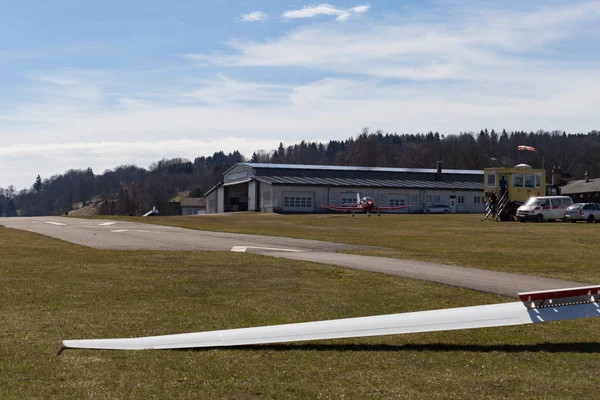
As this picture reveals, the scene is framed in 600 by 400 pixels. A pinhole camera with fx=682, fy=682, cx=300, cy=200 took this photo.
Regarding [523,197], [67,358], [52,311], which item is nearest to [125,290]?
[52,311]

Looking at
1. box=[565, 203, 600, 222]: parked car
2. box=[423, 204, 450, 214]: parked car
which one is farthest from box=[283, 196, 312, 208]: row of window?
box=[565, 203, 600, 222]: parked car

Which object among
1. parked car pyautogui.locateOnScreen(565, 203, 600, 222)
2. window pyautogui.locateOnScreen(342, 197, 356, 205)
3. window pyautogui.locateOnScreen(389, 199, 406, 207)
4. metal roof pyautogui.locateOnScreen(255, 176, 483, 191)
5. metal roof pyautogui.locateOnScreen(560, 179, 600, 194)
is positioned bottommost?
parked car pyautogui.locateOnScreen(565, 203, 600, 222)

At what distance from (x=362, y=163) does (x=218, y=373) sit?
18866cm

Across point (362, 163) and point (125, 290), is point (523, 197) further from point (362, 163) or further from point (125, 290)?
point (362, 163)

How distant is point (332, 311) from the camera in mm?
11164

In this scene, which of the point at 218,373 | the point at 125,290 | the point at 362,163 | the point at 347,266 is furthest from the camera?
the point at 362,163

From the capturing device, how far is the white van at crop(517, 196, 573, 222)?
2002 inches

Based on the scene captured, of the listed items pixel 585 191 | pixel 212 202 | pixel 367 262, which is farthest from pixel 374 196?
pixel 367 262

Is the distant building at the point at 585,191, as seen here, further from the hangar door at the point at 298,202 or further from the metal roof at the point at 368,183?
the hangar door at the point at 298,202

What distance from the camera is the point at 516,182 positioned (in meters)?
57.3

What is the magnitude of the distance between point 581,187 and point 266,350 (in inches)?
3396

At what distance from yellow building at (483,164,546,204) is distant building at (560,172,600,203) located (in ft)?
92.7

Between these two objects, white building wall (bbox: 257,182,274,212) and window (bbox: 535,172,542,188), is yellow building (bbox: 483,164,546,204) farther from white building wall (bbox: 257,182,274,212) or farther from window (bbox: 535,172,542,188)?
white building wall (bbox: 257,182,274,212)

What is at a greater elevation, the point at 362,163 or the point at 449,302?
the point at 362,163
